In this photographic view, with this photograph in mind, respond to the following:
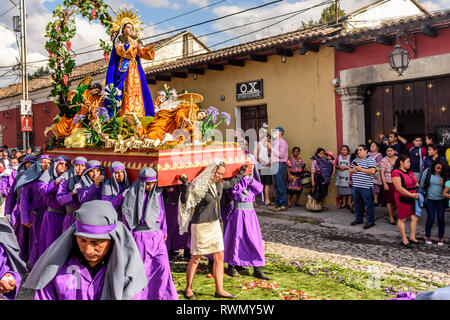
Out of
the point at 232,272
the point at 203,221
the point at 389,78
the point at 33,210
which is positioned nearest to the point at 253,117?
the point at 389,78

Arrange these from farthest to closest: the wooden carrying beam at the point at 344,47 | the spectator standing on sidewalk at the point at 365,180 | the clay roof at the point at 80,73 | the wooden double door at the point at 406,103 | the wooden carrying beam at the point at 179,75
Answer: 1. the clay roof at the point at 80,73
2. the wooden carrying beam at the point at 179,75
3. the wooden carrying beam at the point at 344,47
4. the wooden double door at the point at 406,103
5. the spectator standing on sidewalk at the point at 365,180

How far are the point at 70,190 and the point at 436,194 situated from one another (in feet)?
18.5

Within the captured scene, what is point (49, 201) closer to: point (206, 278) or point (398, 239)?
point (206, 278)

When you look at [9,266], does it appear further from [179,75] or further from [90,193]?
[179,75]

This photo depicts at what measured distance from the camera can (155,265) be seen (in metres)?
4.40

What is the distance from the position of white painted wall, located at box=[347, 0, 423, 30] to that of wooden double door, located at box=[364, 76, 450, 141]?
2.10 meters

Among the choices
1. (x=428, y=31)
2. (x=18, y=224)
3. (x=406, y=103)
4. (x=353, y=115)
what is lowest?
(x=18, y=224)

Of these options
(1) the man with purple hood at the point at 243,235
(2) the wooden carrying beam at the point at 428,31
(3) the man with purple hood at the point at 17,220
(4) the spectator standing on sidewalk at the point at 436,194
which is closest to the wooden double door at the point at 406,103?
(2) the wooden carrying beam at the point at 428,31

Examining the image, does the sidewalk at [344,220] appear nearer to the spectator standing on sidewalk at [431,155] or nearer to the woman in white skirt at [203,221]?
the spectator standing on sidewalk at [431,155]

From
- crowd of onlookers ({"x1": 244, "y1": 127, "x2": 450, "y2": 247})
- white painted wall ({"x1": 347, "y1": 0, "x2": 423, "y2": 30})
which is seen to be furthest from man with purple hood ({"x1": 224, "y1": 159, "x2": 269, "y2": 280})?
white painted wall ({"x1": 347, "y1": 0, "x2": 423, "y2": 30})

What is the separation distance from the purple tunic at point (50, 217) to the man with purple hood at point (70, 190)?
0.21m

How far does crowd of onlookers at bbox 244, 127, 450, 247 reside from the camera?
21.8 feet

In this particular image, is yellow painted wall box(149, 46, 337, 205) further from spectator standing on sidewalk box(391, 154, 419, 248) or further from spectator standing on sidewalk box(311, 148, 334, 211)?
spectator standing on sidewalk box(391, 154, 419, 248)

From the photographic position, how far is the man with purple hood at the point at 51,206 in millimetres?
5535
